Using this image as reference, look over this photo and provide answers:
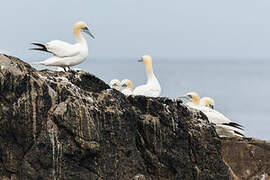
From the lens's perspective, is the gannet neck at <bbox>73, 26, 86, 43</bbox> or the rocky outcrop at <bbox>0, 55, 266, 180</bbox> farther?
the gannet neck at <bbox>73, 26, 86, 43</bbox>

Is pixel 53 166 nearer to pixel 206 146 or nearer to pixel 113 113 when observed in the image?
pixel 113 113

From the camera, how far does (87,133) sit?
1188 cm

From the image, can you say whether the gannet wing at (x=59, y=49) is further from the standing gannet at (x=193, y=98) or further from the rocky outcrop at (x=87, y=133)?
the standing gannet at (x=193, y=98)

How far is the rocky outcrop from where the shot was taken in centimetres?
1170

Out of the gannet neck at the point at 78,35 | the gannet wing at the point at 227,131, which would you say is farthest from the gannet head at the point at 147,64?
the gannet wing at the point at 227,131

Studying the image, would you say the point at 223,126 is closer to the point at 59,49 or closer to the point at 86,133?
the point at 59,49

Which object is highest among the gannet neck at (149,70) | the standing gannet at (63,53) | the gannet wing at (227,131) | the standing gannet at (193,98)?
the standing gannet at (63,53)

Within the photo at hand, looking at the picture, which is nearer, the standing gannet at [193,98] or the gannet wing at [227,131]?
the gannet wing at [227,131]

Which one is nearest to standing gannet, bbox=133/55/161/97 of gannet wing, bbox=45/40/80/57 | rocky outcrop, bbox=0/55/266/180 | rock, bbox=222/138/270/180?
gannet wing, bbox=45/40/80/57

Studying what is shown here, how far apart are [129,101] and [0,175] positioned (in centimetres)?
269

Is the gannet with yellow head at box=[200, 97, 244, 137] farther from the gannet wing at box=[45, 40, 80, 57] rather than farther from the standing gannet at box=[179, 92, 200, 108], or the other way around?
the gannet wing at box=[45, 40, 80, 57]

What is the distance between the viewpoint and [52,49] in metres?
15.0

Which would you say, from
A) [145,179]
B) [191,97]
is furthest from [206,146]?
[191,97]

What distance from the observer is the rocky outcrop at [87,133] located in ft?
38.4
